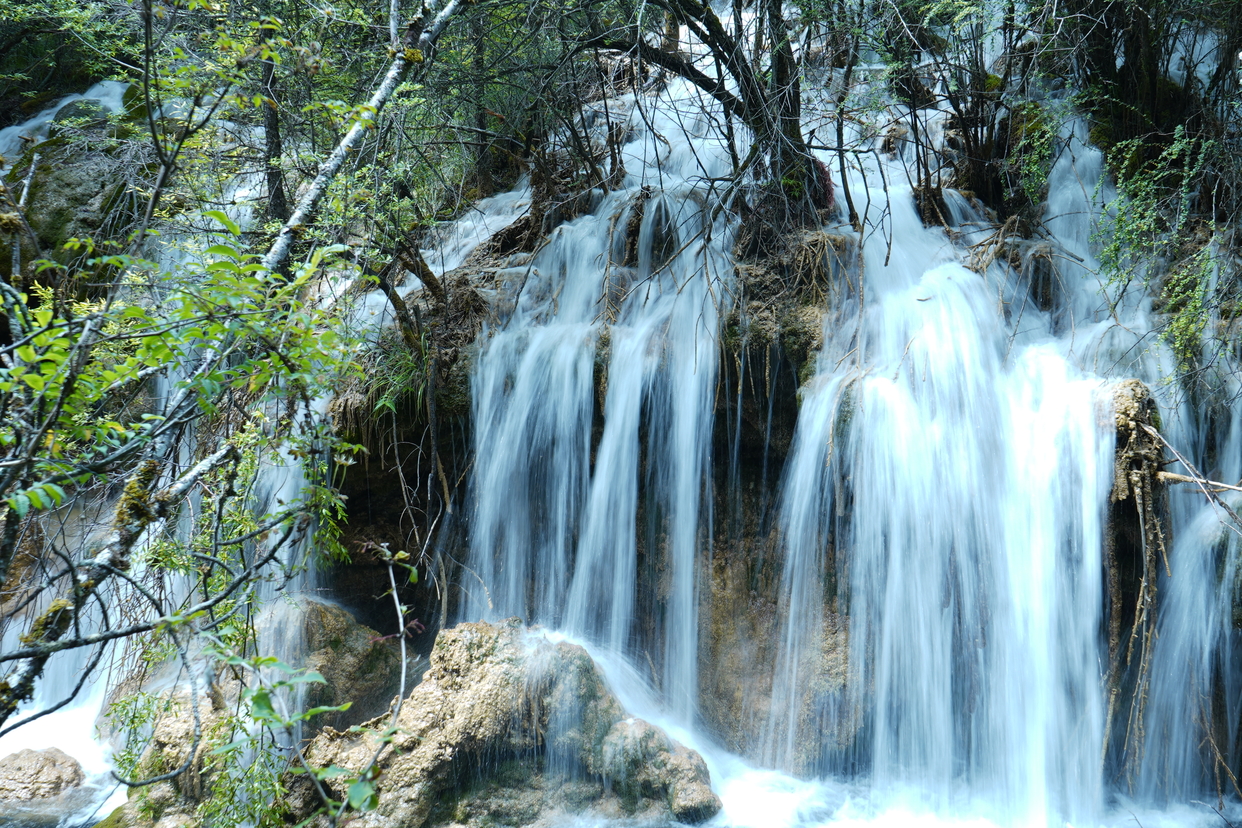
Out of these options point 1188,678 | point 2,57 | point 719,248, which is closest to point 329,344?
point 719,248

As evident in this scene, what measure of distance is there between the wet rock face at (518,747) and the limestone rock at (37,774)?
2116 millimetres

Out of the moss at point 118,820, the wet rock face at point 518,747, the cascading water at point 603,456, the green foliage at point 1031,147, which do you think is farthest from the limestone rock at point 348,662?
the green foliage at point 1031,147

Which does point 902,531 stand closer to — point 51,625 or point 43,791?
point 51,625

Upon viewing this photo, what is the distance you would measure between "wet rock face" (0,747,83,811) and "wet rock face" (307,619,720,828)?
6.94 ft

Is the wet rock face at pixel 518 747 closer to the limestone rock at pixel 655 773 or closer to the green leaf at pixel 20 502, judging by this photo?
the limestone rock at pixel 655 773

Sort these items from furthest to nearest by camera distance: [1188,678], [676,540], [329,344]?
[676,540]
[1188,678]
[329,344]

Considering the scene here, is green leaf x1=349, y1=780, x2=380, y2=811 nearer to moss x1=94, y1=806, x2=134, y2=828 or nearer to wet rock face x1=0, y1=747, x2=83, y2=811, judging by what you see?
moss x1=94, y1=806, x2=134, y2=828

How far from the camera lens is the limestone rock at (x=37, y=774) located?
13.9 feet

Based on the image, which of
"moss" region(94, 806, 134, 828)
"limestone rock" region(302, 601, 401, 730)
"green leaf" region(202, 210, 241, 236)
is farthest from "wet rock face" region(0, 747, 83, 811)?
"green leaf" region(202, 210, 241, 236)

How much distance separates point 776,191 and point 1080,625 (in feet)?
10.7

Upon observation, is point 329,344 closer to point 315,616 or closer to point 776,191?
point 315,616

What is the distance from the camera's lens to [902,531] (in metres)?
4.01

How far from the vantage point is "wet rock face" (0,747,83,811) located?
4.23 m

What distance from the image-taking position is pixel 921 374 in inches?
169
